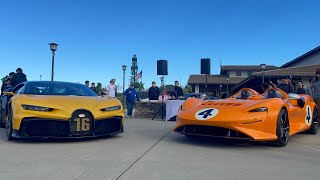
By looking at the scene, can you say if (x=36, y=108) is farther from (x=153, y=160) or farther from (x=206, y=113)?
(x=206, y=113)

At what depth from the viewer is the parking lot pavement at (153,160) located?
379 centimetres

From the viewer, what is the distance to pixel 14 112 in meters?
5.85

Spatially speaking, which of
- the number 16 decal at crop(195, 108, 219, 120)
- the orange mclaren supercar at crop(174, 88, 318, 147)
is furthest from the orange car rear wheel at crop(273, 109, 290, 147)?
the number 16 decal at crop(195, 108, 219, 120)

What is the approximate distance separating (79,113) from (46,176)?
219 centimetres

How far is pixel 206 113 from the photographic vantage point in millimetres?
5832

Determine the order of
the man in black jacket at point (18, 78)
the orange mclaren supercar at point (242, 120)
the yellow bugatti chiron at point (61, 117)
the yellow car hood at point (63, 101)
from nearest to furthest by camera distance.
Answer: the orange mclaren supercar at point (242, 120) < the yellow bugatti chiron at point (61, 117) < the yellow car hood at point (63, 101) < the man in black jacket at point (18, 78)

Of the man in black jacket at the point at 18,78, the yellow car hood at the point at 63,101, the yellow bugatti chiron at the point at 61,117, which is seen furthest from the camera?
the man in black jacket at the point at 18,78

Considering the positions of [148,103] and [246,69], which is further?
[246,69]

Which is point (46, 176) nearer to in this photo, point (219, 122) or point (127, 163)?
point (127, 163)

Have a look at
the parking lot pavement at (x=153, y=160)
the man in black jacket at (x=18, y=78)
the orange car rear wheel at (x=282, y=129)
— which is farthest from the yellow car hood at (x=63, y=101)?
the man in black jacket at (x=18, y=78)

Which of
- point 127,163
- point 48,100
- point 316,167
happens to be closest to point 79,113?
point 48,100

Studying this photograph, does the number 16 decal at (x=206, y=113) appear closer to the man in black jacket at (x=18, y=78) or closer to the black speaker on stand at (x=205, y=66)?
the man in black jacket at (x=18, y=78)

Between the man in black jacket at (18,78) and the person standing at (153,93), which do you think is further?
the person standing at (153,93)

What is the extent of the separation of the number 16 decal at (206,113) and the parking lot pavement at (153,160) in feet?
1.65
